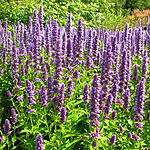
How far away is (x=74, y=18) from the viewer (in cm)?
1376

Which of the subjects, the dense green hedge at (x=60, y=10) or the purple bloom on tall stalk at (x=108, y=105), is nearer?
the purple bloom on tall stalk at (x=108, y=105)

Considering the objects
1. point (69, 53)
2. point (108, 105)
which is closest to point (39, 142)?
point (108, 105)

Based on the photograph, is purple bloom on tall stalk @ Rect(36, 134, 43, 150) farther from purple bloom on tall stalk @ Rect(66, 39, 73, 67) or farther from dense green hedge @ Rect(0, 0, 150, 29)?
dense green hedge @ Rect(0, 0, 150, 29)

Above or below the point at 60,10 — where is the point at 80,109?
below

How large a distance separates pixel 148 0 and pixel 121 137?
2738 centimetres

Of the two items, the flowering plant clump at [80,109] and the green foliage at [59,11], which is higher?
the green foliage at [59,11]

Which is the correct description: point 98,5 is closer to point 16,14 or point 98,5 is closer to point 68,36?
point 16,14

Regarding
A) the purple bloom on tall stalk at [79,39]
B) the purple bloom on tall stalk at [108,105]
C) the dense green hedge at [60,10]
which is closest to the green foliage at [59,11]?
the dense green hedge at [60,10]

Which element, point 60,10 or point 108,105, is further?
point 60,10

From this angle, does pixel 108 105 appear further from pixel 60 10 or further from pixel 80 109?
pixel 60 10

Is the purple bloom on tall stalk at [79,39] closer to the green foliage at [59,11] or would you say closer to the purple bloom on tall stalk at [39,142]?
the purple bloom on tall stalk at [39,142]

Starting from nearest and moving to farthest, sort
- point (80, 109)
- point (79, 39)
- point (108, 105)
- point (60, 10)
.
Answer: point (108, 105), point (80, 109), point (79, 39), point (60, 10)

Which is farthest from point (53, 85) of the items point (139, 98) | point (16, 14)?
point (16, 14)

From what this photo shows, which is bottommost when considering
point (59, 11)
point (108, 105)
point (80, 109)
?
point (80, 109)
